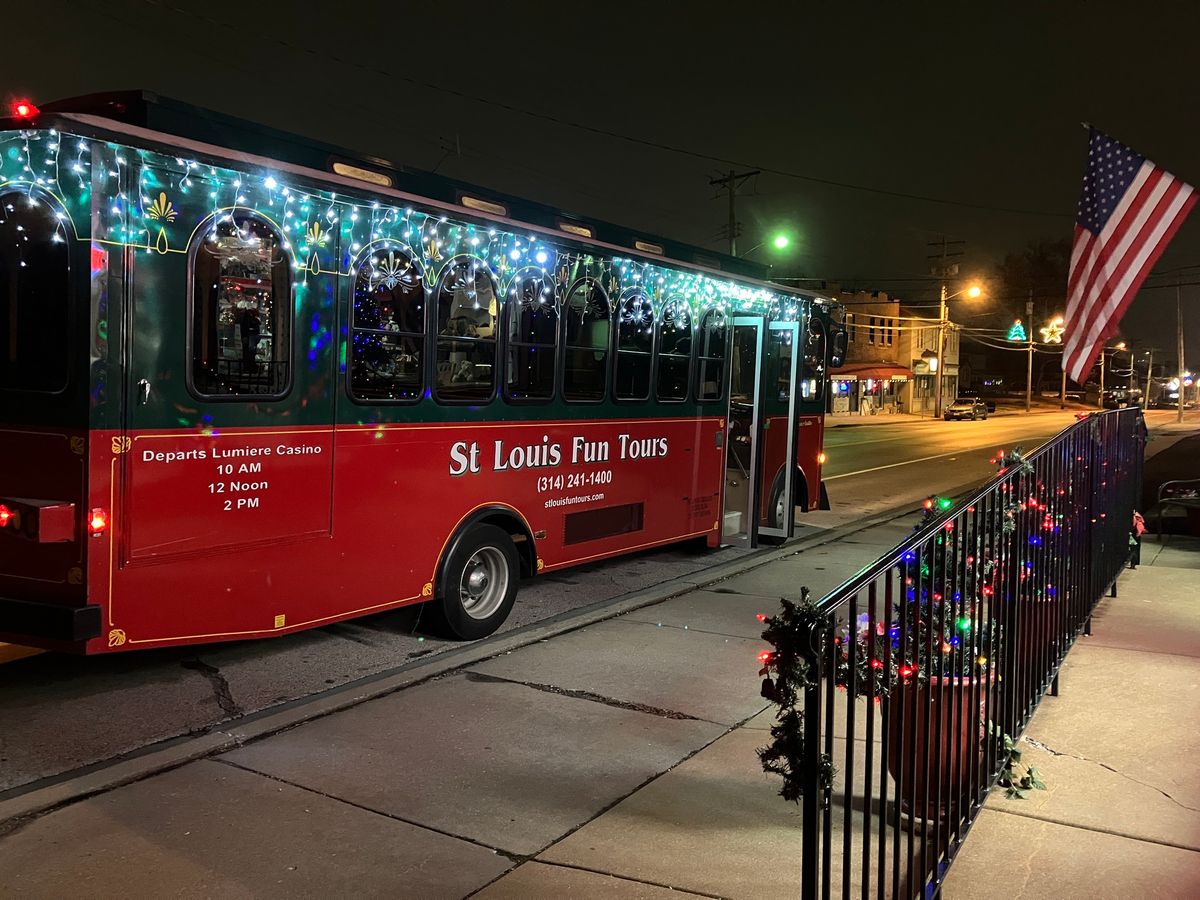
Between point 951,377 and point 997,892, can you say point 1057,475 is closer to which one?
point 997,892

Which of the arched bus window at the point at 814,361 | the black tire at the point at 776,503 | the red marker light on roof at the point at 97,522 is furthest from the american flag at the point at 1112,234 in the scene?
the red marker light on roof at the point at 97,522

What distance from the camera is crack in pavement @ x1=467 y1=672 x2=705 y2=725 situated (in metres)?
5.61

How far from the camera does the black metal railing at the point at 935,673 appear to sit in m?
2.81

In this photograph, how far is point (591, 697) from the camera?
5.88m

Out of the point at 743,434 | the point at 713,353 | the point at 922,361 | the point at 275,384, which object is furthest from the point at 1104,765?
the point at 922,361

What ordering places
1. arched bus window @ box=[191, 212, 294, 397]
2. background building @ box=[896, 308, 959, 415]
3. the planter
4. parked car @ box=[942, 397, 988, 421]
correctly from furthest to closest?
1. background building @ box=[896, 308, 959, 415]
2. parked car @ box=[942, 397, 988, 421]
3. arched bus window @ box=[191, 212, 294, 397]
4. the planter

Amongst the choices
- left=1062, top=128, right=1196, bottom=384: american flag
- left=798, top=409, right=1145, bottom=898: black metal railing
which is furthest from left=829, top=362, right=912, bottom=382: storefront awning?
left=798, top=409, right=1145, bottom=898: black metal railing

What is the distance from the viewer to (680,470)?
31.4ft

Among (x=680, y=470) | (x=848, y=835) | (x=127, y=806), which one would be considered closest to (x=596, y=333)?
(x=680, y=470)

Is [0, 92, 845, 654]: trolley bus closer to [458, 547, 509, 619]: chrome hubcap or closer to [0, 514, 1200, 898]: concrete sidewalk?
[458, 547, 509, 619]: chrome hubcap

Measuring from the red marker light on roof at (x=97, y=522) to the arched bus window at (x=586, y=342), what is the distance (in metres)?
3.84

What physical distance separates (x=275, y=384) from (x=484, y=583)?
2.41 metres

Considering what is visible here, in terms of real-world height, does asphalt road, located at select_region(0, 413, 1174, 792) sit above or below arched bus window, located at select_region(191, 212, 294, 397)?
below

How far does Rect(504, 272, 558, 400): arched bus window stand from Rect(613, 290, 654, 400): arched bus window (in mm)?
996
